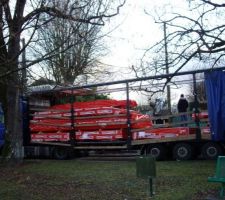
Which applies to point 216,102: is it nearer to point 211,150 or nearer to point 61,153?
point 211,150

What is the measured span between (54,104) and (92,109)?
360cm

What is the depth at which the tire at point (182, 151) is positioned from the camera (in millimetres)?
19000

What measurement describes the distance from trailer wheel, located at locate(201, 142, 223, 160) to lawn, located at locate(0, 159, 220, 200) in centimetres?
88

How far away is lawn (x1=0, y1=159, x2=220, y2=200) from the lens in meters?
11.4

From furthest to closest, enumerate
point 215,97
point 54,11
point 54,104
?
point 54,104 < point 215,97 < point 54,11

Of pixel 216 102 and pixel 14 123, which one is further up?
pixel 216 102

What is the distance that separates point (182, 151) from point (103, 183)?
6.73 meters

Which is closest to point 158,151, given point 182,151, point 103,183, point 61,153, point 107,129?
point 182,151

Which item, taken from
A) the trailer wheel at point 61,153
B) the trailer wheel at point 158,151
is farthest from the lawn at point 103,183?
the trailer wheel at point 61,153

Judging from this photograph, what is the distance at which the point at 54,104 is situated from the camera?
24734 mm

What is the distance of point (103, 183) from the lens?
13023mm

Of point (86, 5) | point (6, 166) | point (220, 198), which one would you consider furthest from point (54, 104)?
point (220, 198)

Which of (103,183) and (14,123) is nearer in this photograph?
(103,183)

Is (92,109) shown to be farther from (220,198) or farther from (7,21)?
(220,198)
